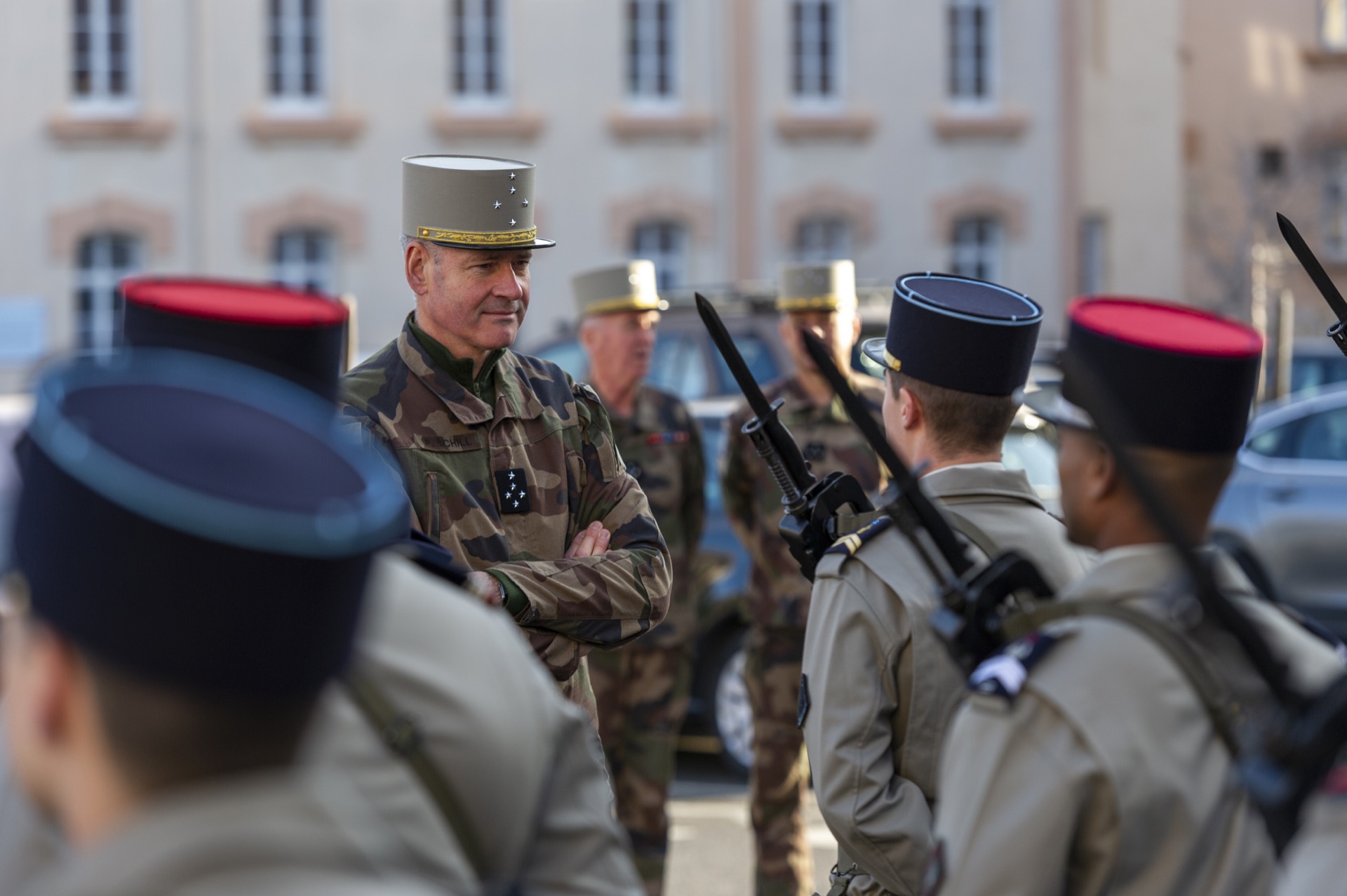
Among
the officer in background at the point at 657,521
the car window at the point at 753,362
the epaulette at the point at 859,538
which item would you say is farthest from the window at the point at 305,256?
the epaulette at the point at 859,538

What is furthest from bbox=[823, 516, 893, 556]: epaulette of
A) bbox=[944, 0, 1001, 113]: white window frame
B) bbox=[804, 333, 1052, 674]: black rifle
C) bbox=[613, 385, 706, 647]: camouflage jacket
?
bbox=[944, 0, 1001, 113]: white window frame

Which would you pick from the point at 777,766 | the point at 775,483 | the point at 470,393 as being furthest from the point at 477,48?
the point at 470,393

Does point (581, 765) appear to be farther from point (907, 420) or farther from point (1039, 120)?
point (1039, 120)

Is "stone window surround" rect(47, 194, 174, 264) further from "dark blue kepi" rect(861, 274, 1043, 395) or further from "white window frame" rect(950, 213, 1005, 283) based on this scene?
"dark blue kepi" rect(861, 274, 1043, 395)

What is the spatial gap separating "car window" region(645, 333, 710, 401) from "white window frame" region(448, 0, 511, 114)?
1446 cm

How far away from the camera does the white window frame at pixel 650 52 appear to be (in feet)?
78.5

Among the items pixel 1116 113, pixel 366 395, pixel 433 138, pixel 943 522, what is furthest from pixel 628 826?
pixel 1116 113

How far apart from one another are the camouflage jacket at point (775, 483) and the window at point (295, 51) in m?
17.5

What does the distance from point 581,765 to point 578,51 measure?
22043mm

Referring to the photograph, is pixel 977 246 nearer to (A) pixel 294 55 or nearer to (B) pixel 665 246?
(B) pixel 665 246

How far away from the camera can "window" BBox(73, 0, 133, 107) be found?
22.6 m

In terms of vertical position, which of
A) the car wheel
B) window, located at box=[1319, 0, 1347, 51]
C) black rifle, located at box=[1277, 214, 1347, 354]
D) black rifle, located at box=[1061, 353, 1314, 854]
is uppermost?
window, located at box=[1319, 0, 1347, 51]

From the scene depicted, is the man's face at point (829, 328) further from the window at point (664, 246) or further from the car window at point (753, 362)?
the window at point (664, 246)

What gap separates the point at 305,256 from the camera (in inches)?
916
